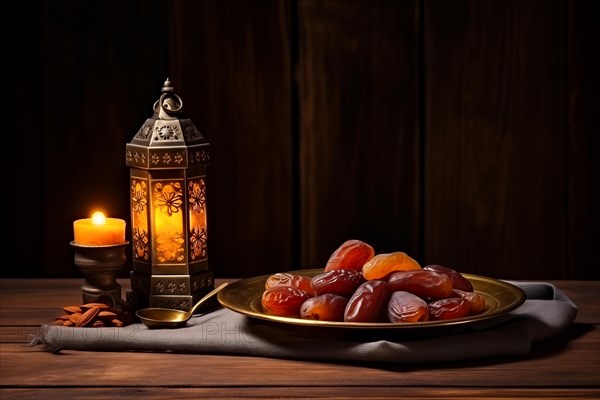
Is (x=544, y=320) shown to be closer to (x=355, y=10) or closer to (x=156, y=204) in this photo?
(x=156, y=204)

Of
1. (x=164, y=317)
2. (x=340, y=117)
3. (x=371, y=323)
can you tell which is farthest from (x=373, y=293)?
(x=340, y=117)

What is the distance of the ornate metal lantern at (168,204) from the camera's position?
1.37m

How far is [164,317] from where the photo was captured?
1.35m

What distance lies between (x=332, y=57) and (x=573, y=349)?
0.69 meters

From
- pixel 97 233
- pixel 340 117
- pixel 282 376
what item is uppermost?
pixel 340 117

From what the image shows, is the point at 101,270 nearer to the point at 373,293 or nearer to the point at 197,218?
the point at 197,218

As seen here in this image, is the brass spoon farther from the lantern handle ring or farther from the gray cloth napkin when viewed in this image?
the lantern handle ring

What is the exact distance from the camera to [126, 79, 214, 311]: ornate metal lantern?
1.37 meters

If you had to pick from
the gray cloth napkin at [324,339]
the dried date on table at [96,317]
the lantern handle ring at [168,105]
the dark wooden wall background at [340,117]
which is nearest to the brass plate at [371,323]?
the gray cloth napkin at [324,339]

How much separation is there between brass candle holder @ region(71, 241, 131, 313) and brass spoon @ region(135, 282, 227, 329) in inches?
2.0

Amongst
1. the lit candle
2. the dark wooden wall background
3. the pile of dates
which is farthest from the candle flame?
the dark wooden wall background

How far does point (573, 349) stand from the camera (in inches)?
50.4

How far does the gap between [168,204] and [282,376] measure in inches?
12.2

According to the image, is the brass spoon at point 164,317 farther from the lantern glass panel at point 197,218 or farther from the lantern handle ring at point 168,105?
the lantern handle ring at point 168,105
